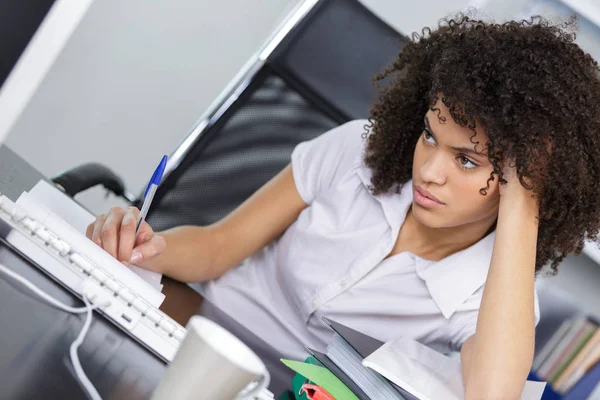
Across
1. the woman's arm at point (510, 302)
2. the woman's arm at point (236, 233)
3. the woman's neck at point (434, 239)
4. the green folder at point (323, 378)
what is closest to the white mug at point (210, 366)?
the green folder at point (323, 378)

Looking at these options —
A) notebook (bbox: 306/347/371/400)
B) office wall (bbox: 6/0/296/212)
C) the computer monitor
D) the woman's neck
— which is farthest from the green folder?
office wall (bbox: 6/0/296/212)

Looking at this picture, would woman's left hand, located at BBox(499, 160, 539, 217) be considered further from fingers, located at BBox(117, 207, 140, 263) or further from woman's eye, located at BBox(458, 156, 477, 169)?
fingers, located at BBox(117, 207, 140, 263)

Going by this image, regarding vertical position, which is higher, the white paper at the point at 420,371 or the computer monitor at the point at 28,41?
the computer monitor at the point at 28,41

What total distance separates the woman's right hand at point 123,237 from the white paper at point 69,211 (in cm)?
2

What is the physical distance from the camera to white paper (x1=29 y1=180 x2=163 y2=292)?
3.12 ft

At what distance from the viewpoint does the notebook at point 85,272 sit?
779 mm

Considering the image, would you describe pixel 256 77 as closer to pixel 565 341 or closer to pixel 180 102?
pixel 180 102

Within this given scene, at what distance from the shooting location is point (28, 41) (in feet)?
2.03

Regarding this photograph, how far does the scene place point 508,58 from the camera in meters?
1.04

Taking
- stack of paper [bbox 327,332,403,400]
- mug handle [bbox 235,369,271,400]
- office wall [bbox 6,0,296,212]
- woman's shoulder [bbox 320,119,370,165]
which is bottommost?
office wall [bbox 6,0,296,212]

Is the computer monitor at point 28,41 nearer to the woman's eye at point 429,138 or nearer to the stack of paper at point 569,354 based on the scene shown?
the woman's eye at point 429,138

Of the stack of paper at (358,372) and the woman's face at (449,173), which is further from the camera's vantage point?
the woman's face at (449,173)

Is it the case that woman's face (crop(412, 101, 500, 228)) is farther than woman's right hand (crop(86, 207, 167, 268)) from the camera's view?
Yes

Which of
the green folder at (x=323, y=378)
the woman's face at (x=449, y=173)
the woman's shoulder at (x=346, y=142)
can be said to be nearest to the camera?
the green folder at (x=323, y=378)
